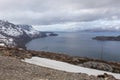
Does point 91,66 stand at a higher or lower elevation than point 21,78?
lower

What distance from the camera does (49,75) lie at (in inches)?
787

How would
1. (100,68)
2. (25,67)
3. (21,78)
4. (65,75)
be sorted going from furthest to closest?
(100,68) → (25,67) → (65,75) → (21,78)

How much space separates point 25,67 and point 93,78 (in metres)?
6.20

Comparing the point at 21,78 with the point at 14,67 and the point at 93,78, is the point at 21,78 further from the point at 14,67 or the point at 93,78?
the point at 93,78

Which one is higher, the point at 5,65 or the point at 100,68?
the point at 5,65

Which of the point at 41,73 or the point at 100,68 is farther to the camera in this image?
the point at 100,68

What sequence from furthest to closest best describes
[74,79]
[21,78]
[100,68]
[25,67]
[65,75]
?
1. [100,68]
2. [25,67]
3. [65,75]
4. [74,79]
5. [21,78]

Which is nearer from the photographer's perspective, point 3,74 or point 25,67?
point 3,74

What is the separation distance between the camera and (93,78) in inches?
804

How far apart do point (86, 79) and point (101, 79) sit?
136 centimetres

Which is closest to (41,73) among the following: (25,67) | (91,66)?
(25,67)

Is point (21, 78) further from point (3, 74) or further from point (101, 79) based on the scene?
point (101, 79)

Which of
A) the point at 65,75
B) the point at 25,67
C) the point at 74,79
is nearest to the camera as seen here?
the point at 74,79

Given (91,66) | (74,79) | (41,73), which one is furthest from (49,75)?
(91,66)
